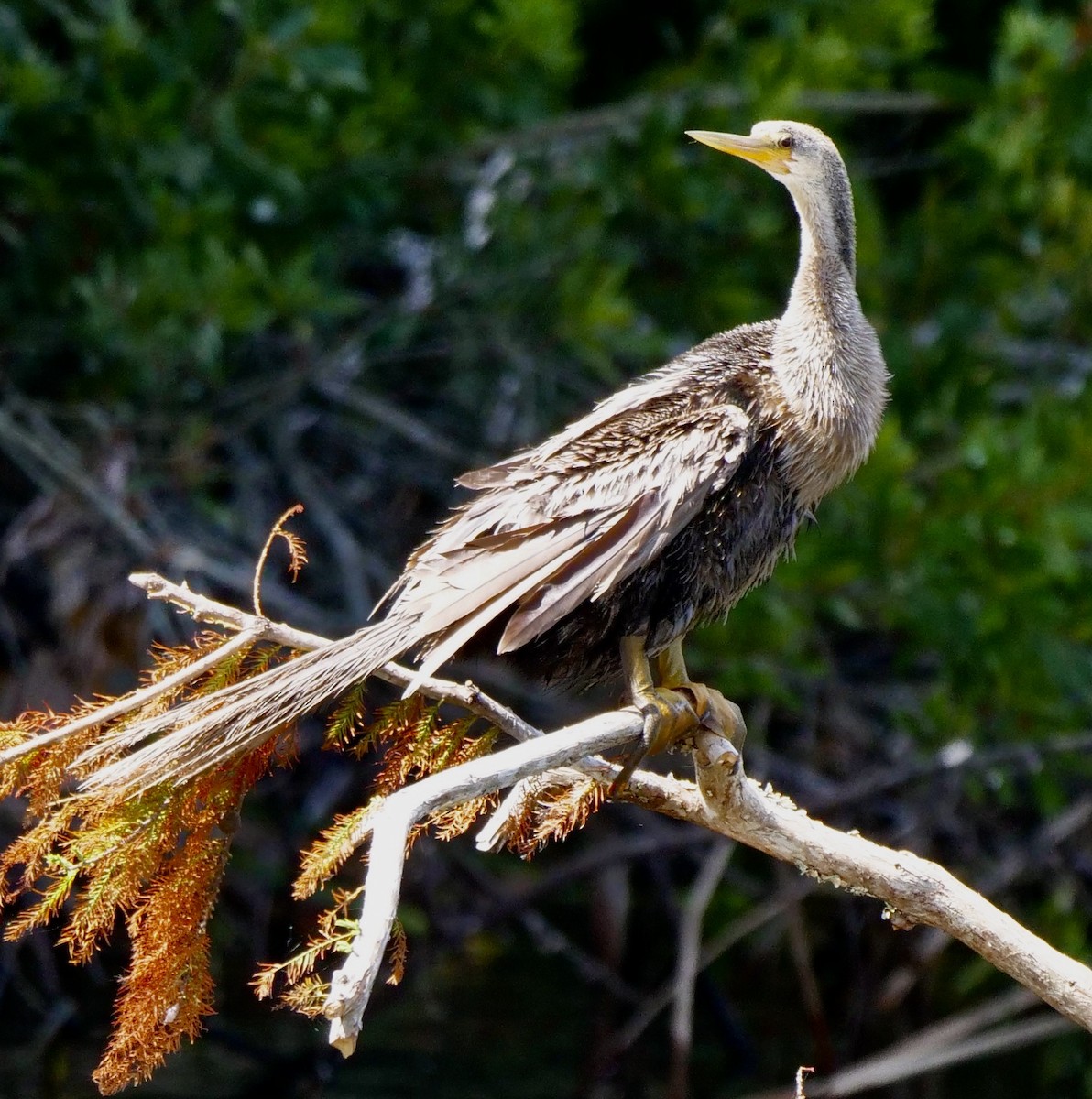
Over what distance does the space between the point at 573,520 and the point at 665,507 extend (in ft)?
0.54

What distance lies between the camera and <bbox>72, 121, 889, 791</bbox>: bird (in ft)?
9.21

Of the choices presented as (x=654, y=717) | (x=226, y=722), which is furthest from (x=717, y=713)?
(x=226, y=722)

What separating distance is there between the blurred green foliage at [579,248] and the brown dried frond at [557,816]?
9.38 ft

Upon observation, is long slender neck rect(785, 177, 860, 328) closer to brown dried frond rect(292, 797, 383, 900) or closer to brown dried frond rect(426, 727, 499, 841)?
brown dried frond rect(426, 727, 499, 841)

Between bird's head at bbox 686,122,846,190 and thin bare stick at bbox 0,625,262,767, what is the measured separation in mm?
1516

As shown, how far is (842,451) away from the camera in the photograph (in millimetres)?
3240

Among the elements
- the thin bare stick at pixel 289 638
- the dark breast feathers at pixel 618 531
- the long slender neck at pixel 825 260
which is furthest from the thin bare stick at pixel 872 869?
the long slender neck at pixel 825 260

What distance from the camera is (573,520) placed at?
9.71 ft

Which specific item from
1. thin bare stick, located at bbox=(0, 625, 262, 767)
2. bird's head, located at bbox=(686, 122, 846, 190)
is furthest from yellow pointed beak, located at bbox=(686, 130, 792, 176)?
thin bare stick, located at bbox=(0, 625, 262, 767)

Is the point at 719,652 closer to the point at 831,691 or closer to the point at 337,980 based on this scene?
the point at 831,691

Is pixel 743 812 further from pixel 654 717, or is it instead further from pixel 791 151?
pixel 791 151

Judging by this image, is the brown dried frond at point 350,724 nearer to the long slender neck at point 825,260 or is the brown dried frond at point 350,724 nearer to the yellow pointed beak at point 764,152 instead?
the long slender neck at point 825,260

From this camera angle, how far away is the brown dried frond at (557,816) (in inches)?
97.8

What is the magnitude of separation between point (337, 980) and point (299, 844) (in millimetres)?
4625
